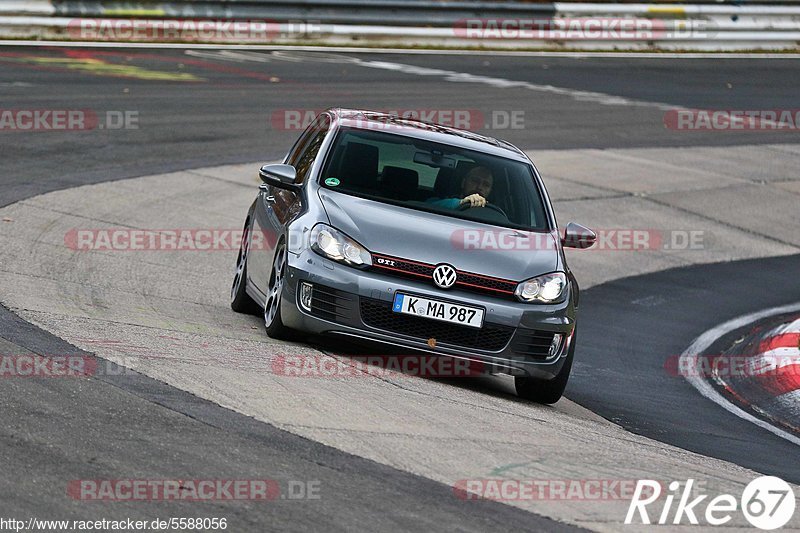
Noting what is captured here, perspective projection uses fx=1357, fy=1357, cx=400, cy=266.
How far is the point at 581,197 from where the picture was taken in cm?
1777

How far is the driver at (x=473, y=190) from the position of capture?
9258mm

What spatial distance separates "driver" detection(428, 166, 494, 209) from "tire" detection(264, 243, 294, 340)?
1.13 m

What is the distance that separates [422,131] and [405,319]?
213 centimetres

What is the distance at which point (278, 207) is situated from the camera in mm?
9516

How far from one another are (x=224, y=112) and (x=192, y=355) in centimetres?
1294

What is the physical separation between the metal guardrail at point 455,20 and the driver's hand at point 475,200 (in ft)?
57.6

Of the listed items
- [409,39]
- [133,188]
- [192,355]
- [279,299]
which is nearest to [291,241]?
[279,299]

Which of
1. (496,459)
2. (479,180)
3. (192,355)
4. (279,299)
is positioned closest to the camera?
(496,459)

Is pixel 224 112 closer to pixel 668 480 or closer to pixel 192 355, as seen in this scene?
pixel 192 355

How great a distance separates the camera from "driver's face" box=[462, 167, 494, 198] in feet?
30.9

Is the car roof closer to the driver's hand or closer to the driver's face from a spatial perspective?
Answer: the driver's face

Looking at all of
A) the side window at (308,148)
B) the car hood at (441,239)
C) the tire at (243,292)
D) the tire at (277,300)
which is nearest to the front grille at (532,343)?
the car hood at (441,239)

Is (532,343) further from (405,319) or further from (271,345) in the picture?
(271,345)

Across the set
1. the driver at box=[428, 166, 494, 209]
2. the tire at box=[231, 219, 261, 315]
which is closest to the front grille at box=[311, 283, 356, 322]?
the driver at box=[428, 166, 494, 209]
